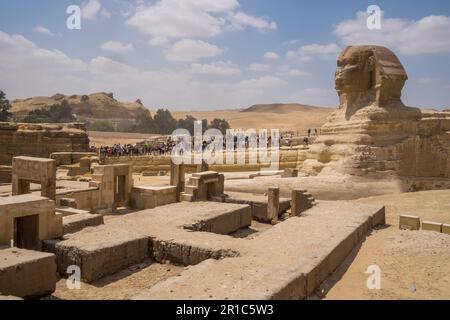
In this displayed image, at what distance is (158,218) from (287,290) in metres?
5.66

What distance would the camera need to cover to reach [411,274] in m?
7.25

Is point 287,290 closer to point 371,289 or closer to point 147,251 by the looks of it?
point 371,289

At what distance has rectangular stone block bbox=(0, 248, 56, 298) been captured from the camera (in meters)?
5.99

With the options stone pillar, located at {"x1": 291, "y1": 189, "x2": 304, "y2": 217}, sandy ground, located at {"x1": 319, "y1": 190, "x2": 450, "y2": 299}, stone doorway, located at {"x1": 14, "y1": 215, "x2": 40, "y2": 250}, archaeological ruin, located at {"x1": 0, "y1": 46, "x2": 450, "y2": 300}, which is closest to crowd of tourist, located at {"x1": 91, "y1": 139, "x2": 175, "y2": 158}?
archaeological ruin, located at {"x1": 0, "y1": 46, "x2": 450, "y2": 300}

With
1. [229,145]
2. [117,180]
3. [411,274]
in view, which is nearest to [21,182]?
[117,180]

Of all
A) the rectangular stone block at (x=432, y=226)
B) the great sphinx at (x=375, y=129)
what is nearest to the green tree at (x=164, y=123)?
the great sphinx at (x=375, y=129)

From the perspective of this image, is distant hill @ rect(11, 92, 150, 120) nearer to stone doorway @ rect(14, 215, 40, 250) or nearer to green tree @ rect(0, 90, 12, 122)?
green tree @ rect(0, 90, 12, 122)

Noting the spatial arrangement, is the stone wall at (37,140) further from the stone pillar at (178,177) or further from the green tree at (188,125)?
the green tree at (188,125)

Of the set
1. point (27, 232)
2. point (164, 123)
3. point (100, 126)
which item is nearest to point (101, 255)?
point (27, 232)

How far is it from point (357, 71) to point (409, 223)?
8.08 meters

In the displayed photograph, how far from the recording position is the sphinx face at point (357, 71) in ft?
55.0

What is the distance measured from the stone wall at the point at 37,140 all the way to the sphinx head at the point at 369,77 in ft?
62.6

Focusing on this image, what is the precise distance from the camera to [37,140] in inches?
1064

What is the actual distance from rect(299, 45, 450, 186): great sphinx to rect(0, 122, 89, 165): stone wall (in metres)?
17.6
